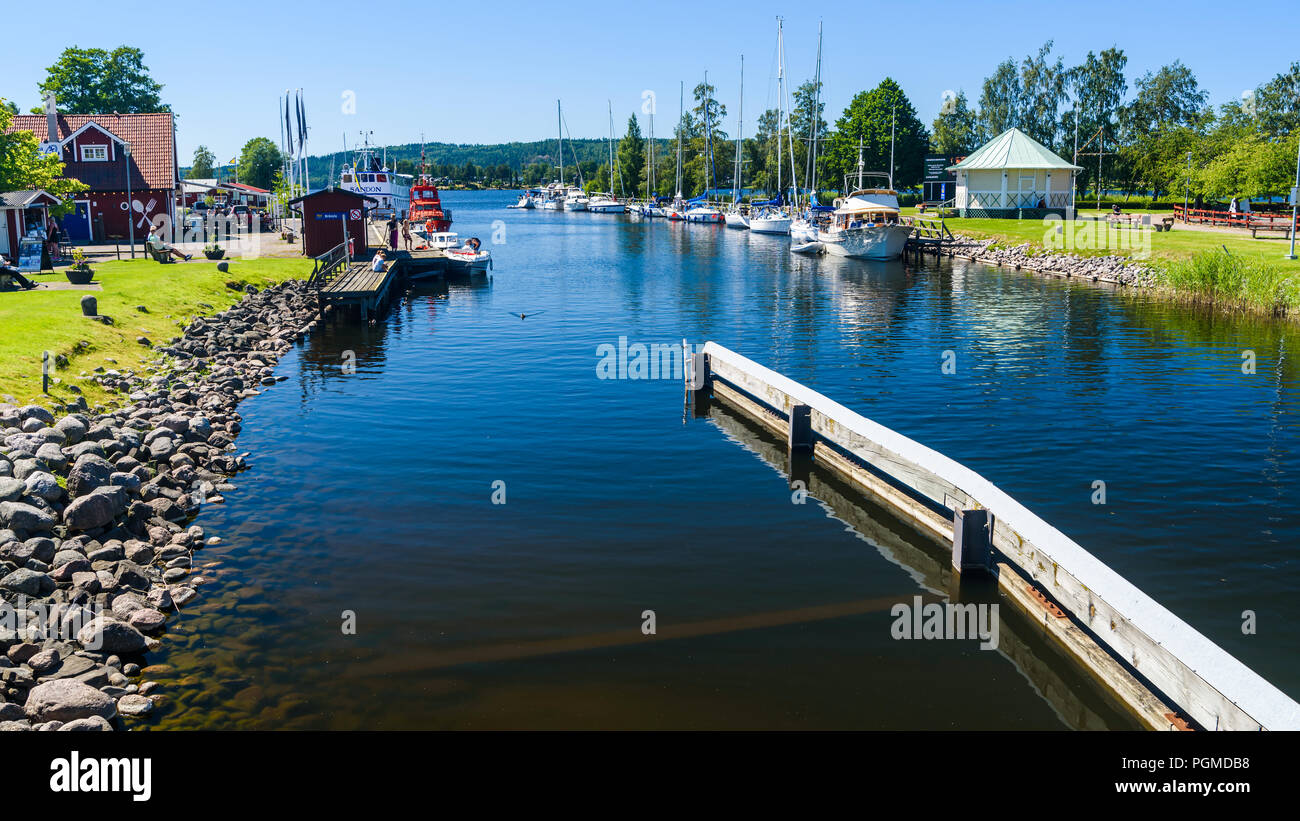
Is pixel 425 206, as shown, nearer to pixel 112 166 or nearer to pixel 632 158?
pixel 112 166

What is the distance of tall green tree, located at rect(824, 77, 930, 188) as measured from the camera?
111 m

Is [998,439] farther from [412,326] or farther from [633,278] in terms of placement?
[633,278]

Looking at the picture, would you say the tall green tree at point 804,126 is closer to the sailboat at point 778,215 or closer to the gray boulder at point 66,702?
the sailboat at point 778,215

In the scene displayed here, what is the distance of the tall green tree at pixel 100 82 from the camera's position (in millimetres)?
87062

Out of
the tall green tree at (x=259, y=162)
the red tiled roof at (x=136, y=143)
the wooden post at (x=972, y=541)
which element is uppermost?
the tall green tree at (x=259, y=162)

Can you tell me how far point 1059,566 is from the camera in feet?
38.1

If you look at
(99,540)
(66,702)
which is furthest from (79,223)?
(66,702)

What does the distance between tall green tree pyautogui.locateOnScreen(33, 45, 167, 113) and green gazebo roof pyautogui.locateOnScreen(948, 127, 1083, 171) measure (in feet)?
244

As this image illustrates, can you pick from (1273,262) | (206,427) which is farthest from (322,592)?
(1273,262)

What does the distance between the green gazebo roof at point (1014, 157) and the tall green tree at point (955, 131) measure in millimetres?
43082

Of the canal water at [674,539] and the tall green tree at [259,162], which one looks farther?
the tall green tree at [259,162]

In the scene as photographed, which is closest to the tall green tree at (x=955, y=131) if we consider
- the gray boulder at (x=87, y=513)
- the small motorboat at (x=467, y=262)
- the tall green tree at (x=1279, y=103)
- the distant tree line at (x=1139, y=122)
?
the distant tree line at (x=1139, y=122)

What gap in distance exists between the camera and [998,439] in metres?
21.0

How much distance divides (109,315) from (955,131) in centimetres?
12462
